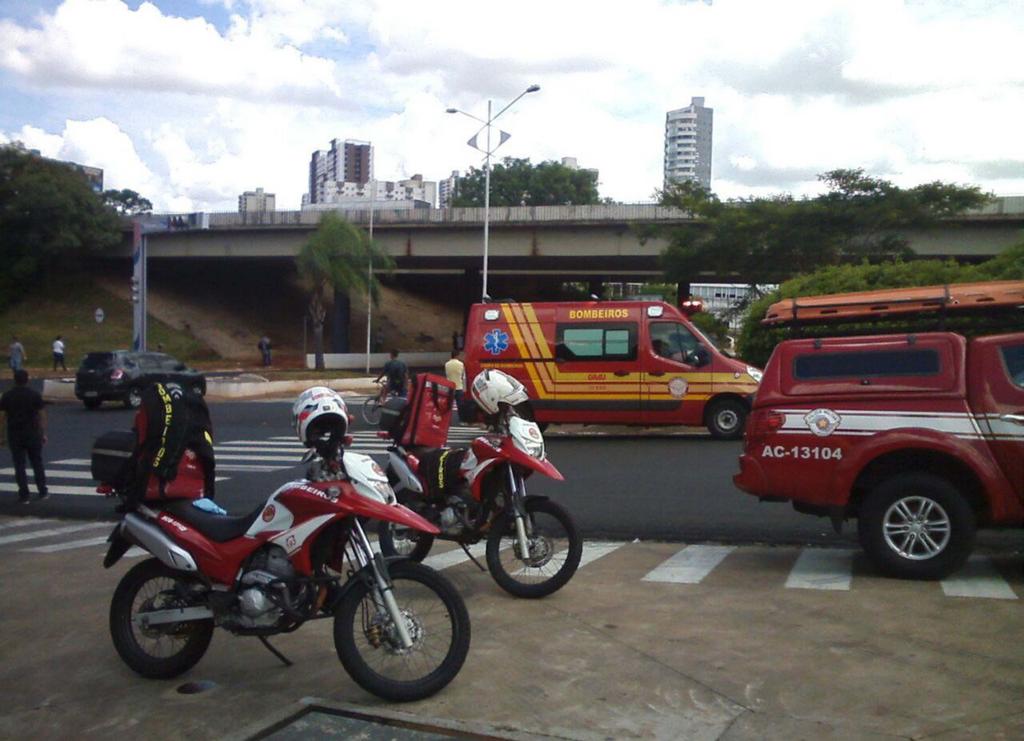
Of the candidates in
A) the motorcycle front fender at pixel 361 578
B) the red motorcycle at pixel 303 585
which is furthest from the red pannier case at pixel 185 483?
the motorcycle front fender at pixel 361 578

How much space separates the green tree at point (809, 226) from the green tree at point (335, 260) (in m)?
15.4

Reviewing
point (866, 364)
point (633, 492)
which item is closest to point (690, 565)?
point (866, 364)

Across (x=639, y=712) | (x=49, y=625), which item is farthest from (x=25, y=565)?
(x=639, y=712)

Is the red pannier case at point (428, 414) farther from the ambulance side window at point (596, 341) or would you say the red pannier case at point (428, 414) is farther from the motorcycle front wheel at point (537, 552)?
the ambulance side window at point (596, 341)

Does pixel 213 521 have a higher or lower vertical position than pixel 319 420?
lower

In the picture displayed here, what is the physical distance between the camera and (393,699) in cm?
563

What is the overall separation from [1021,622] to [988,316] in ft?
10.5

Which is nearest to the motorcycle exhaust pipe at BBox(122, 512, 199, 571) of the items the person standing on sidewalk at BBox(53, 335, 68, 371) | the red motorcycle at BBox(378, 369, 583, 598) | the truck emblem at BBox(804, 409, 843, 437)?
the red motorcycle at BBox(378, 369, 583, 598)

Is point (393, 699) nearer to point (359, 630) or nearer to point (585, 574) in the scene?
point (359, 630)

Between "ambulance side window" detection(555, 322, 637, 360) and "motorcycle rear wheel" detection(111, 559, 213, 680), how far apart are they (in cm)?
1454

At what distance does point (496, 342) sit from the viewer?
68.6 ft

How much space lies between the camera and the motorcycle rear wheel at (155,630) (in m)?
6.25

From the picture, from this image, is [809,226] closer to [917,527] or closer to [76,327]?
[917,527]

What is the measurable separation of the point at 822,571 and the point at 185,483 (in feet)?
17.4
